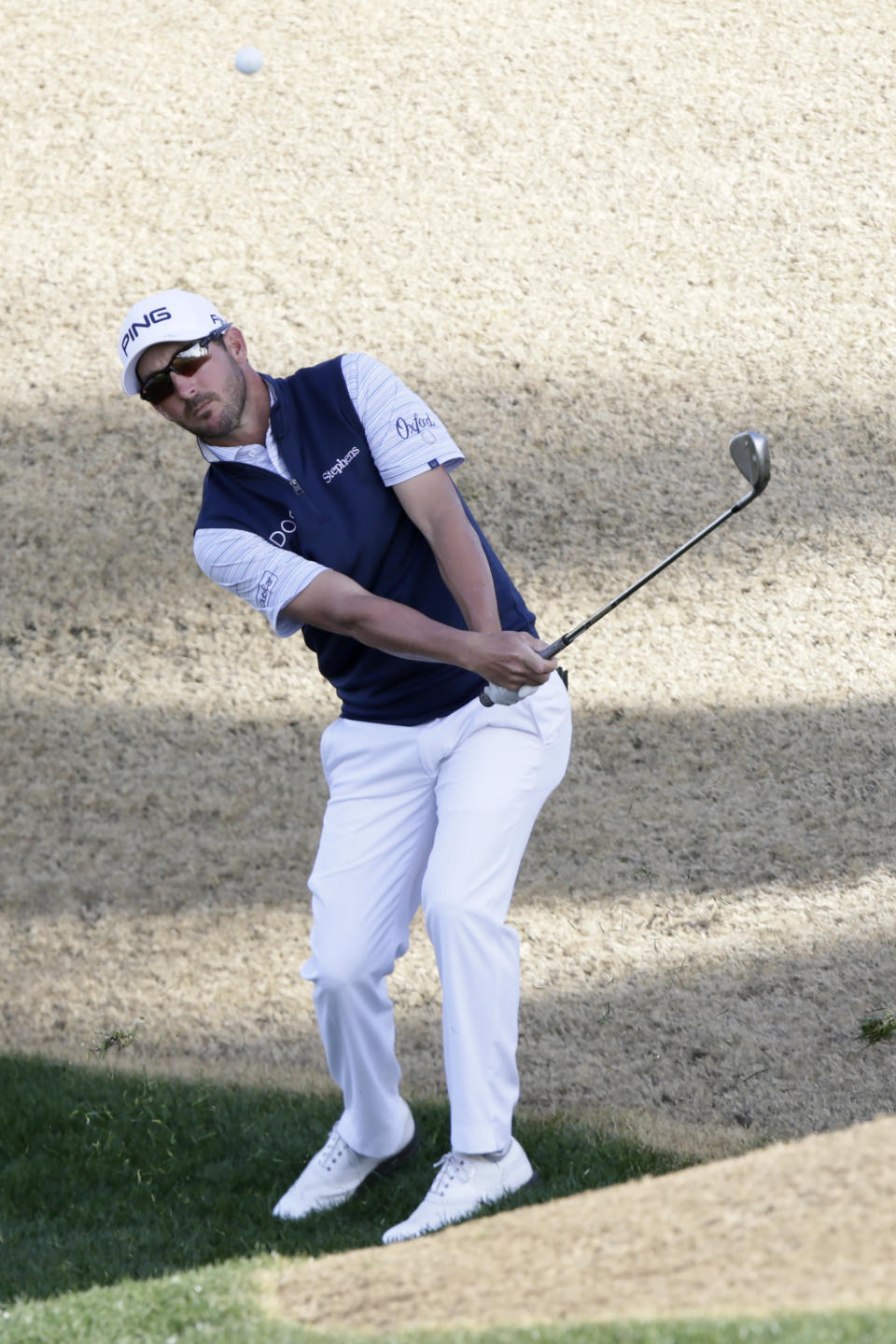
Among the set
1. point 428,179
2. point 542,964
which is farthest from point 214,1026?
point 428,179

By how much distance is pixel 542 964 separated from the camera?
564cm

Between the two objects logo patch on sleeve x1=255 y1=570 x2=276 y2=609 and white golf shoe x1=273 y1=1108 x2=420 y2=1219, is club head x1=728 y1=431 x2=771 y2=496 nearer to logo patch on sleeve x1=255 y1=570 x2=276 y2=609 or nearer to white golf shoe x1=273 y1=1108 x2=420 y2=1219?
logo patch on sleeve x1=255 y1=570 x2=276 y2=609

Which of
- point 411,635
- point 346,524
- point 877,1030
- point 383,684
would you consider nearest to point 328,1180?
point 383,684

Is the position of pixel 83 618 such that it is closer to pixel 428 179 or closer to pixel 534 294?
pixel 534 294

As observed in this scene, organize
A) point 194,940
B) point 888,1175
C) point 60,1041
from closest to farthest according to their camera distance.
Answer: point 888,1175
point 60,1041
point 194,940

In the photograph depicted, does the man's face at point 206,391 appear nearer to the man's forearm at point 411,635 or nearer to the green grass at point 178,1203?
the man's forearm at point 411,635

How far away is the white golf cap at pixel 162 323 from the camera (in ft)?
11.9

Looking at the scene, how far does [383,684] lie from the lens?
377cm

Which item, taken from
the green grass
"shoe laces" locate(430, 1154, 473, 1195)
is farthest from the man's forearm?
the green grass

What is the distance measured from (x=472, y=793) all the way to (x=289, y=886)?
9.46ft

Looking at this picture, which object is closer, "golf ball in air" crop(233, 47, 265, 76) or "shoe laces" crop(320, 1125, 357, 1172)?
"shoe laces" crop(320, 1125, 357, 1172)

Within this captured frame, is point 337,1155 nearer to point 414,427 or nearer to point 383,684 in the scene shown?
point 383,684

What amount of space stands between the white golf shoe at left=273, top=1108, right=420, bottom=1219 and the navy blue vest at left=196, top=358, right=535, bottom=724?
1148 mm

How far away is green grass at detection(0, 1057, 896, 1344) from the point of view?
9.70 ft
